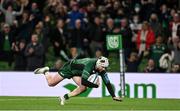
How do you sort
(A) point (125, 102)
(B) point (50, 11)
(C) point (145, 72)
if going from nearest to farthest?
(A) point (125, 102), (C) point (145, 72), (B) point (50, 11)

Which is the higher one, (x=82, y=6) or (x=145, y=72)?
(x=82, y=6)

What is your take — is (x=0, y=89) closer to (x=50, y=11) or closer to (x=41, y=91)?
(x=41, y=91)

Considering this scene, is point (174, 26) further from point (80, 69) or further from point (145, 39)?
point (80, 69)

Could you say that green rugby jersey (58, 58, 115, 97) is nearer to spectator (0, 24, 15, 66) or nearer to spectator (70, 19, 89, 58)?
spectator (70, 19, 89, 58)

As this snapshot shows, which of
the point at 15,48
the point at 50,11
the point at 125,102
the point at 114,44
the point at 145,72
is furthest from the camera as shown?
the point at 50,11

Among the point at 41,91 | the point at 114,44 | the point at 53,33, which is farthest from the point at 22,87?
the point at 114,44

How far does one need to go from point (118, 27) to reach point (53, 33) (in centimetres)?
274

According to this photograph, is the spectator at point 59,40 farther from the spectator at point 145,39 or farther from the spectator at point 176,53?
the spectator at point 176,53

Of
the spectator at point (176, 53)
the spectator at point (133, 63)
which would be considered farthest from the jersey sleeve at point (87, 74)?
the spectator at point (176, 53)

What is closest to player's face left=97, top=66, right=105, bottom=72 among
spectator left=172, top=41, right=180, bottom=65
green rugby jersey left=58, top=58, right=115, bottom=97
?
green rugby jersey left=58, top=58, right=115, bottom=97

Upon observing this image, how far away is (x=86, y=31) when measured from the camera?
29125 millimetres

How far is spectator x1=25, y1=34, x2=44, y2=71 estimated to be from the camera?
2794cm

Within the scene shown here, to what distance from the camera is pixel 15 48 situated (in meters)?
28.7

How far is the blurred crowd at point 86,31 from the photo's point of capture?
28.0m
